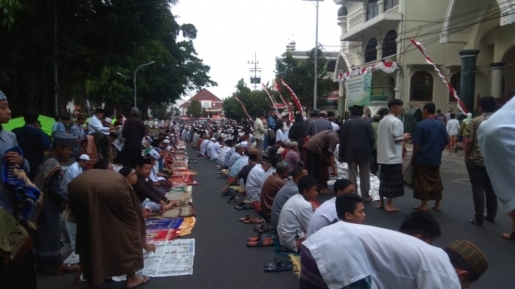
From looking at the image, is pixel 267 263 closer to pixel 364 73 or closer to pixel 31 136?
pixel 31 136

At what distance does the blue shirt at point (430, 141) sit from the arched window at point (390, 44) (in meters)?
19.6

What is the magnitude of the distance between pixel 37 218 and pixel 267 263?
8.57 feet

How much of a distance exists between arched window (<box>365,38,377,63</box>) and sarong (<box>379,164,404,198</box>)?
878 inches

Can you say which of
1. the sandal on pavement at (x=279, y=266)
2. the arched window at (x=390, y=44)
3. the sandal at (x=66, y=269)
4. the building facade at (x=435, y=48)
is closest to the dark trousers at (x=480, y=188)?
the sandal on pavement at (x=279, y=266)

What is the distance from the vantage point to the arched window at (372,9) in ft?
91.6

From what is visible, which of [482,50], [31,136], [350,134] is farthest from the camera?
[482,50]

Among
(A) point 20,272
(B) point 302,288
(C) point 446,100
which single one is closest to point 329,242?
(B) point 302,288

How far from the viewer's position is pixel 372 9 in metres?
28.5

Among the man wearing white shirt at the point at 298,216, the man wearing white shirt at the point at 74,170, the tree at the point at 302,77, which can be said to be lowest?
the man wearing white shirt at the point at 298,216

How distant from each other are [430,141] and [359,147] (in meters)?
1.33

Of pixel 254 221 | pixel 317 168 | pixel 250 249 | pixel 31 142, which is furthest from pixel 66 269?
pixel 317 168

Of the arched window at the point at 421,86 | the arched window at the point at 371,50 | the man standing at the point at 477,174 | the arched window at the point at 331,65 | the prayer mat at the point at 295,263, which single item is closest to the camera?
the prayer mat at the point at 295,263

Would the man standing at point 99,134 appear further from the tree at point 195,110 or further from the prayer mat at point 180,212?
the tree at point 195,110

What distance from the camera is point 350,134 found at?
26.1 ft
